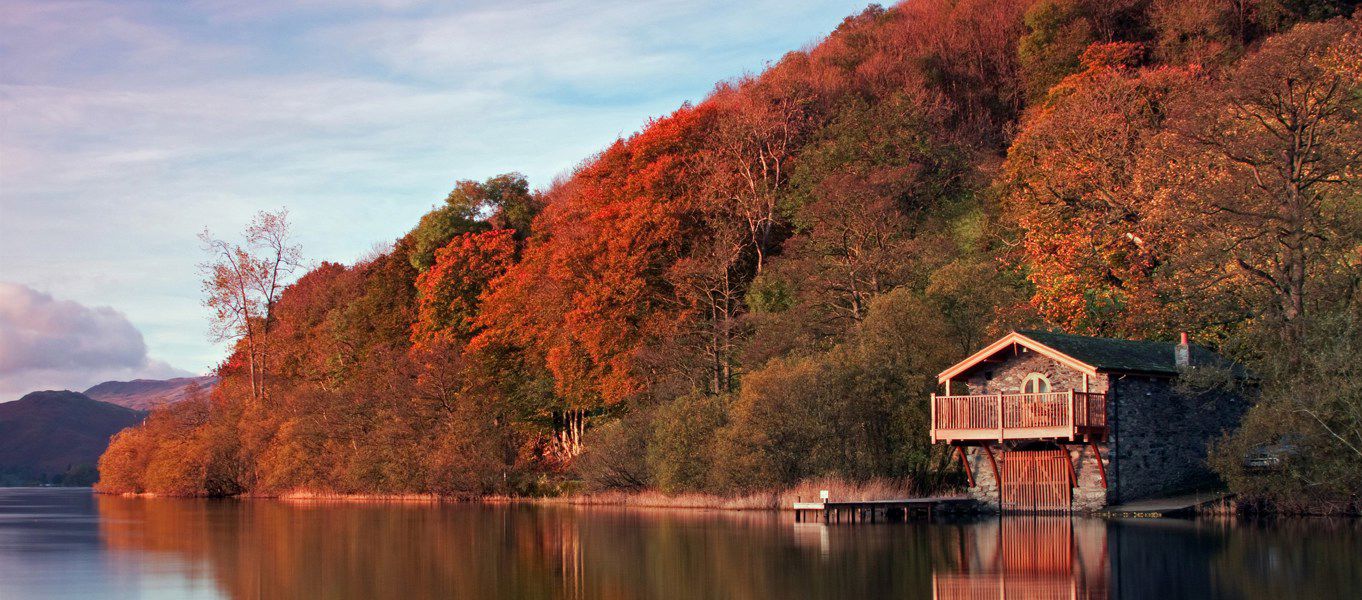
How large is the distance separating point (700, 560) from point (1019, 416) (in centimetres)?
1342

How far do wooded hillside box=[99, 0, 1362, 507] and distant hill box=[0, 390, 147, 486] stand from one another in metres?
71.8

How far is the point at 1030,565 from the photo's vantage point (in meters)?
20.9

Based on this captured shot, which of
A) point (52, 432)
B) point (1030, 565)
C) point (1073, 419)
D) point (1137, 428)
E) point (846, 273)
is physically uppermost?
point (846, 273)

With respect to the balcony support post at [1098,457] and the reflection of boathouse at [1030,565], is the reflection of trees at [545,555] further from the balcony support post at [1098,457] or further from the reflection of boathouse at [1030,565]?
the balcony support post at [1098,457]

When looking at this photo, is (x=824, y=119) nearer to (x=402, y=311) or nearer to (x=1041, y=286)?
(x=1041, y=286)

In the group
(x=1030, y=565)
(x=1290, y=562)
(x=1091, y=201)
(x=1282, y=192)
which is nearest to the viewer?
(x=1290, y=562)

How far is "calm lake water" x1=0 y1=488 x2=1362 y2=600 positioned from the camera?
18.7 metres

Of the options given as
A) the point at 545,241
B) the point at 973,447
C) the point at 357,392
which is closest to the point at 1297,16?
the point at 973,447

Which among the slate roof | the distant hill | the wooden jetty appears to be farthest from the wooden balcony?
the distant hill

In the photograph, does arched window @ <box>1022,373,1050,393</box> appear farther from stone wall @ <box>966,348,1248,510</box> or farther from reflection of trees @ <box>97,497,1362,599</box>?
reflection of trees @ <box>97,497,1362,599</box>

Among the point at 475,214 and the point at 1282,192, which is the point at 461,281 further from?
the point at 1282,192

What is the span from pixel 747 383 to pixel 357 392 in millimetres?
27897

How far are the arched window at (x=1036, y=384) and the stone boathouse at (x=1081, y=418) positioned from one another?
0.09 feet

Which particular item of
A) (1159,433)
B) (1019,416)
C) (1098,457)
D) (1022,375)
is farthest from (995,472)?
(1159,433)
